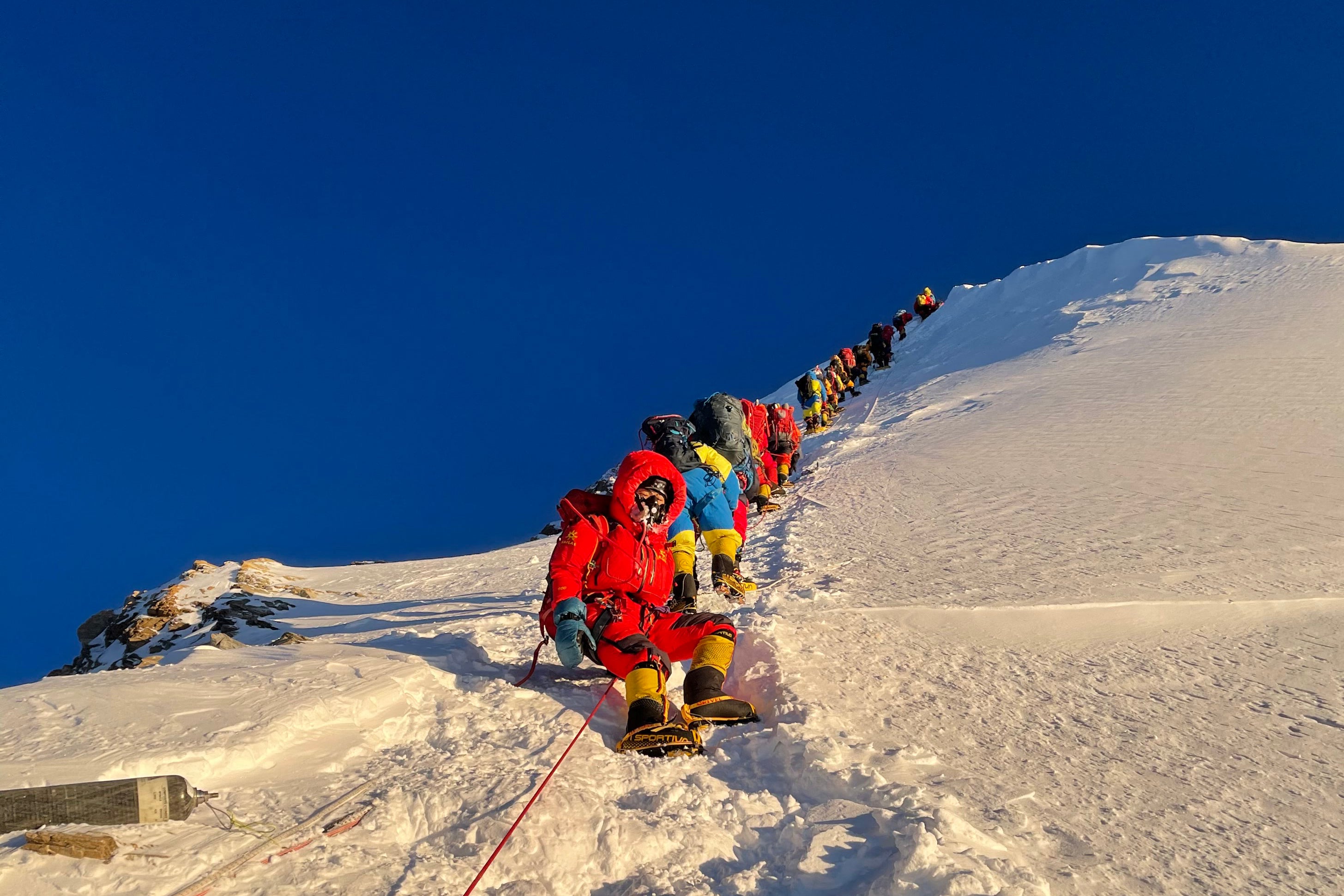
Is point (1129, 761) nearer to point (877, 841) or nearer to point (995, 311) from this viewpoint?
point (877, 841)

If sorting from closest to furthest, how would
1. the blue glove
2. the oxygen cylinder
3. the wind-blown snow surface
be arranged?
the oxygen cylinder < the wind-blown snow surface < the blue glove

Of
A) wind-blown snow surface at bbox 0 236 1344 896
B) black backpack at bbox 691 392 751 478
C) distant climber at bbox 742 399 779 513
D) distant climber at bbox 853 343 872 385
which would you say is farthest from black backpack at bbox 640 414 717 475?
distant climber at bbox 853 343 872 385

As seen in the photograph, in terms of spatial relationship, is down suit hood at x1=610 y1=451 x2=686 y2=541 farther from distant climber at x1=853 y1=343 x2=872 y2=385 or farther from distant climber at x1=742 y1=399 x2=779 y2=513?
distant climber at x1=853 y1=343 x2=872 y2=385

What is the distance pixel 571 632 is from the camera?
3307mm

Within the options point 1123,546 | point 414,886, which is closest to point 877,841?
point 414,886

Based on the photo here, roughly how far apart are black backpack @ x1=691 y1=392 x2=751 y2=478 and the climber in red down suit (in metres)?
2.63

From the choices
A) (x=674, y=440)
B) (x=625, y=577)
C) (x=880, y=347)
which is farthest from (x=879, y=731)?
(x=880, y=347)

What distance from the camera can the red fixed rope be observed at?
1888 mm

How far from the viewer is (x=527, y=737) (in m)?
2.83

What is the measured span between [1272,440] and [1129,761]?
6.00 meters

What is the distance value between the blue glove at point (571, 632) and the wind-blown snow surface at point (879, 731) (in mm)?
212

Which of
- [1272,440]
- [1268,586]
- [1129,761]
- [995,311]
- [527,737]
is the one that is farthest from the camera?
[995,311]

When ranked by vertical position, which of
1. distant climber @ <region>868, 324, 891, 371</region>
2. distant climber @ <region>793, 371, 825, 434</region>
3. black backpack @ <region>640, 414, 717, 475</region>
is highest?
distant climber @ <region>868, 324, 891, 371</region>

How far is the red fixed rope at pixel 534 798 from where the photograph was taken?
6.19 feet
